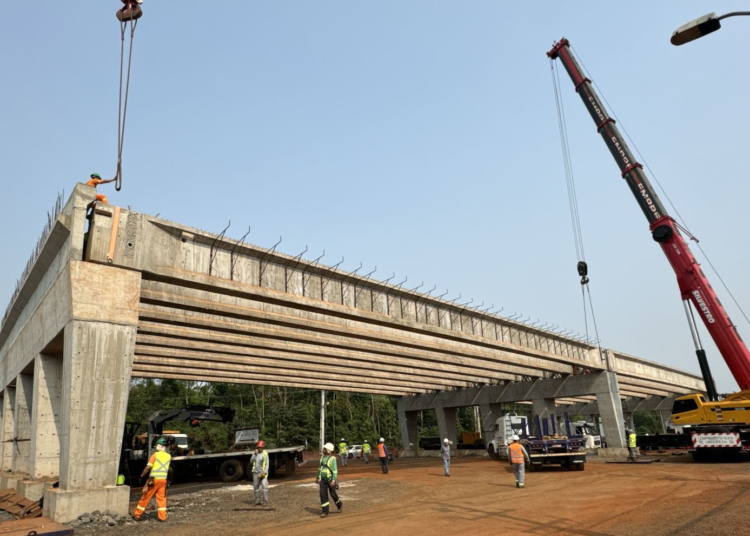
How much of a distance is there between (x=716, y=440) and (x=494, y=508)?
44.8 feet

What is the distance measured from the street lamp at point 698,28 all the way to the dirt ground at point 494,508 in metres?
7.68

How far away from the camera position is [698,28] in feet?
22.6

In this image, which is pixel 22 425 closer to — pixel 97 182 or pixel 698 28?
pixel 97 182

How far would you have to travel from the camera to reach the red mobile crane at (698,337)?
1912 centimetres

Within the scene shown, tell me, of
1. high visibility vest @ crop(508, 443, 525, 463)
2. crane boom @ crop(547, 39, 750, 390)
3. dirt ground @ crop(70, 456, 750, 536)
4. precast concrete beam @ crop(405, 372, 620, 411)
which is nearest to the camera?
dirt ground @ crop(70, 456, 750, 536)

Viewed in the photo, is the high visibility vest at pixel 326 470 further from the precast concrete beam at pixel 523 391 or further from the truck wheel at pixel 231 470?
the precast concrete beam at pixel 523 391

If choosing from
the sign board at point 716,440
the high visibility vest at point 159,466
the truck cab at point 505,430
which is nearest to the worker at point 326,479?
the high visibility vest at point 159,466

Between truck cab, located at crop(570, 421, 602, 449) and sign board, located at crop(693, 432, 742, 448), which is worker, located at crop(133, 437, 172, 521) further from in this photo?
truck cab, located at crop(570, 421, 602, 449)

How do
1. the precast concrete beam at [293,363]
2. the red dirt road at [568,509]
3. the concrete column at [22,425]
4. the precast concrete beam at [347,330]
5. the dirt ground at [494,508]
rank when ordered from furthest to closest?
the precast concrete beam at [293,363]
the concrete column at [22,425]
the precast concrete beam at [347,330]
the dirt ground at [494,508]
the red dirt road at [568,509]

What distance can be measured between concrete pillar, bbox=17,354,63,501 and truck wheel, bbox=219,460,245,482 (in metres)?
8.33

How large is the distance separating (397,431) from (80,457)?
62137 mm

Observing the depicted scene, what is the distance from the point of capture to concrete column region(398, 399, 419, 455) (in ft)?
139

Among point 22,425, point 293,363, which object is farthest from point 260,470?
point 293,363

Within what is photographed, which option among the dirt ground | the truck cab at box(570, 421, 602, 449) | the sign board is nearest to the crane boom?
the sign board
